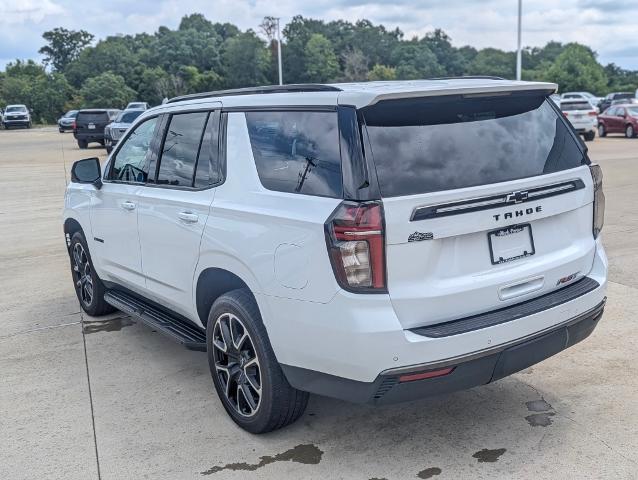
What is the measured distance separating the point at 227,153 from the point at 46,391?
2.07 meters

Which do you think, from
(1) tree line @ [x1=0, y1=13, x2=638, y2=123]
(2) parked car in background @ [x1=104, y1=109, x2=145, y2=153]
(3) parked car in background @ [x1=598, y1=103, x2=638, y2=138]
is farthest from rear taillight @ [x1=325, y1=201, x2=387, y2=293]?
(1) tree line @ [x1=0, y1=13, x2=638, y2=123]

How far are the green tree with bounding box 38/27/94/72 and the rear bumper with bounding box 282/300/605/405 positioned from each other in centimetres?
13074

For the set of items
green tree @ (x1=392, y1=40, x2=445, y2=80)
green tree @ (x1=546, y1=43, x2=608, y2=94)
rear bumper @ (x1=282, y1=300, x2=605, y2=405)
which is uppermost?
green tree @ (x1=392, y1=40, x2=445, y2=80)

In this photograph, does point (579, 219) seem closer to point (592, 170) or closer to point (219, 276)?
point (592, 170)

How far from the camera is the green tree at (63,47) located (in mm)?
122125

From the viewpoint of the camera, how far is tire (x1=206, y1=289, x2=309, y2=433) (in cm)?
356

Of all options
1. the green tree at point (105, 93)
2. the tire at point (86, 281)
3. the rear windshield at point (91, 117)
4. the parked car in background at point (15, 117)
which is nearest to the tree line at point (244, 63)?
the green tree at point (105, 93)

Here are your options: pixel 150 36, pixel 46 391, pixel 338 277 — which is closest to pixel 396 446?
pixel 338 277

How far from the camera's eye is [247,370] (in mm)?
3758

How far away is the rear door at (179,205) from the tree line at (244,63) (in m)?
65.3

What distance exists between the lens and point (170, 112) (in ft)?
15.5

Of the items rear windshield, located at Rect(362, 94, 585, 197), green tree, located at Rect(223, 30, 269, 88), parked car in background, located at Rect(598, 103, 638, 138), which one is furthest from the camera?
green tree, located at Rect(223, 30, 269, 88)

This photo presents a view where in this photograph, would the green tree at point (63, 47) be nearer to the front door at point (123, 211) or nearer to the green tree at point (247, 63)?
the green tree at point (247, 63)

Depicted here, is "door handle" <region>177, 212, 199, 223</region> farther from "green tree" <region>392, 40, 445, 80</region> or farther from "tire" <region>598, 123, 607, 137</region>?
"green tree" <region>392, 40, 445, 80</region>
